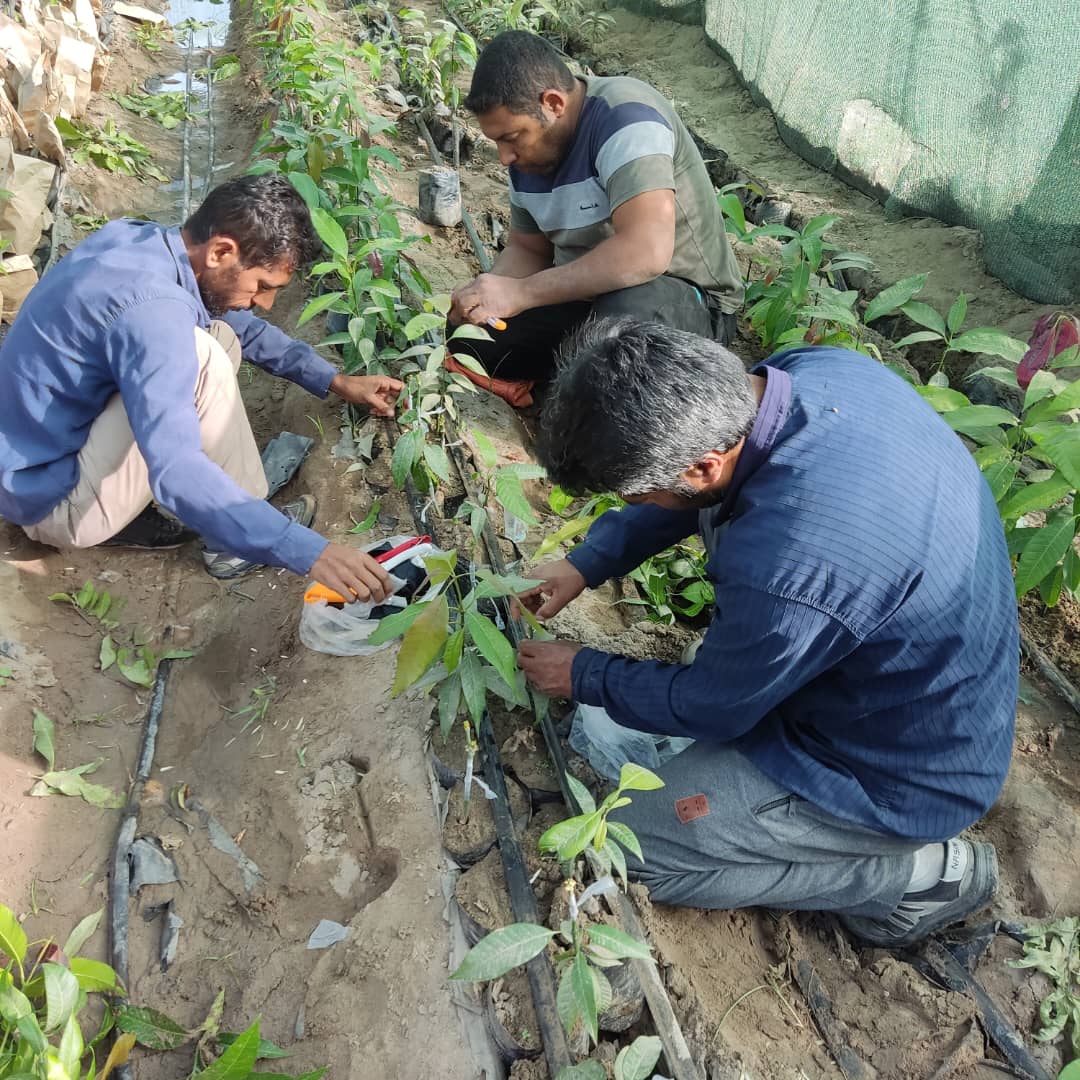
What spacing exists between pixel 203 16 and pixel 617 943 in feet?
29.5

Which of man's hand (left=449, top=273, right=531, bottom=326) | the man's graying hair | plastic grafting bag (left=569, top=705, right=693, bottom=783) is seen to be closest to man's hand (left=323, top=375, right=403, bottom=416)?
man's hand (left=449, top=273, right=531, bottom=326)

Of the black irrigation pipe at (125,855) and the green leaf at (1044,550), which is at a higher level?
the green leaf at (1044,550)

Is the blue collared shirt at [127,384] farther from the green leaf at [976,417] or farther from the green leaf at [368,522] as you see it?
the green leaf at [976,417]

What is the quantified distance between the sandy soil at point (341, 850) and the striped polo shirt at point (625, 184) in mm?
1065

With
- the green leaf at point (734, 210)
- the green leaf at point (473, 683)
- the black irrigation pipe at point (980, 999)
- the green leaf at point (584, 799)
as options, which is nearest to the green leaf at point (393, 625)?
the green leaf at point (473, 683)

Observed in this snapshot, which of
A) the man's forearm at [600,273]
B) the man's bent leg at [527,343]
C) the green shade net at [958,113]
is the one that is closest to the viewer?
the man's forearm at [600,273]

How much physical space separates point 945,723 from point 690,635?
935 mm

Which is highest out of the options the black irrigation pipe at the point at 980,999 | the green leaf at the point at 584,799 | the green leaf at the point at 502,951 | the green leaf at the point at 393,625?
the green leaf at the point at 393,625

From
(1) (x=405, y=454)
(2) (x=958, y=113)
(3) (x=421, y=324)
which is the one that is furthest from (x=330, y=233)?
(2) (x=958, y=113)

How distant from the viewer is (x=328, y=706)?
2.11 meters

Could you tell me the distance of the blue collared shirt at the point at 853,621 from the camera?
1.36 metres

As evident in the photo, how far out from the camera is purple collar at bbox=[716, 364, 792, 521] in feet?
4.69

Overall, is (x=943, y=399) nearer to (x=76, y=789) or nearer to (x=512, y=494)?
(x=512, y=494)

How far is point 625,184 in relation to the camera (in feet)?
8.50
